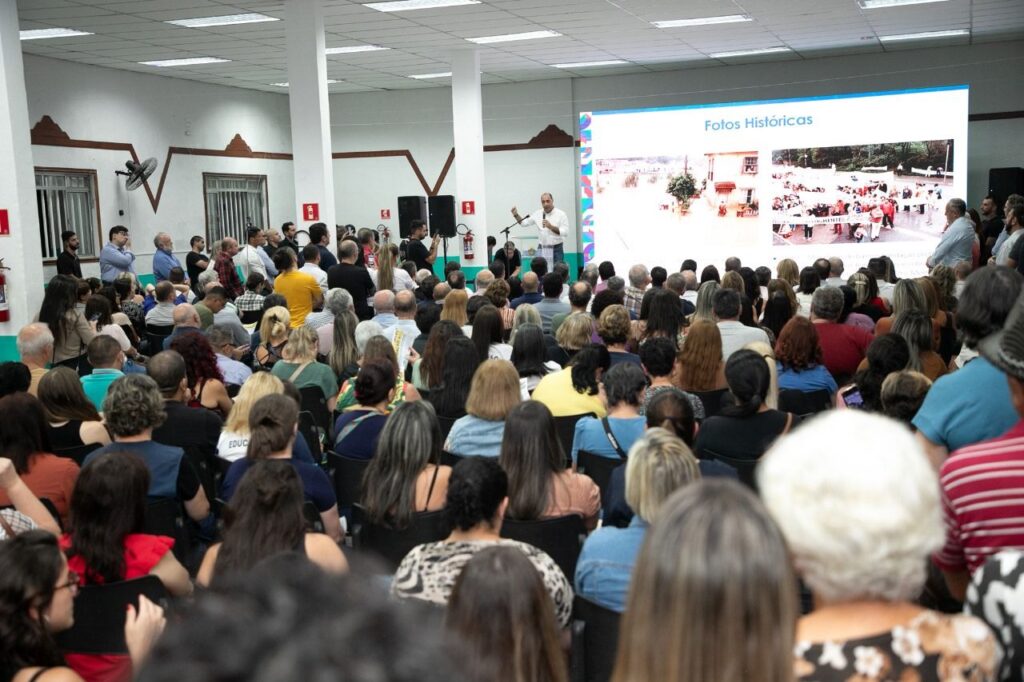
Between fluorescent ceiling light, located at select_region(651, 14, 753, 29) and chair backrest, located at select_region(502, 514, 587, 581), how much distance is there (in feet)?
33.6

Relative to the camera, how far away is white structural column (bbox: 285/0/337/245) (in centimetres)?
1060

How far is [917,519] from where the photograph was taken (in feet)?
4.66

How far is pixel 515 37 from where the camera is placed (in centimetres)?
1311

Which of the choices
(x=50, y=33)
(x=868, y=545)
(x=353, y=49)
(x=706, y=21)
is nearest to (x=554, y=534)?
(x=868, y=545)

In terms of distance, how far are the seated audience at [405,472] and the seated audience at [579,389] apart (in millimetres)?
1256

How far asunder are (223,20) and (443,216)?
155 inches

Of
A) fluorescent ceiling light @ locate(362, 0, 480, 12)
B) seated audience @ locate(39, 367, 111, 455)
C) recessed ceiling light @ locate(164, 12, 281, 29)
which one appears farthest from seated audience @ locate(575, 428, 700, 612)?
recessed ceiling light @ locate(164, 12, 281, 29)

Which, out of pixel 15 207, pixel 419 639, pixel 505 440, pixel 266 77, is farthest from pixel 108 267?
pixel 419 639

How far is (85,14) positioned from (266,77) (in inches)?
232

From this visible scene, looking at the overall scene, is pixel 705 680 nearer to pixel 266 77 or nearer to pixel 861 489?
pixel 861 489

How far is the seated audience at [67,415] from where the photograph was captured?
419 cm

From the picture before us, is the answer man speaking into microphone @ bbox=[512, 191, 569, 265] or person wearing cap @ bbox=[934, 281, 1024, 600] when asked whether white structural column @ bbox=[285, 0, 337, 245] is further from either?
person wearing cap @ bbox=[934, 281, 1024, 600]

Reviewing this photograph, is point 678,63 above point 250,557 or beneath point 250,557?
above

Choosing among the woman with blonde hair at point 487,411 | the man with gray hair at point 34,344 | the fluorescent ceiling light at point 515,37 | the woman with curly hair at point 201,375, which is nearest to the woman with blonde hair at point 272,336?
the woman with curly hair at point 201,375
